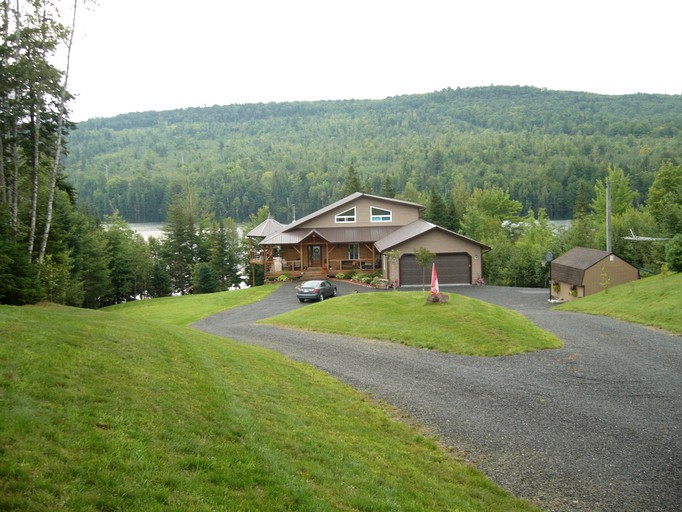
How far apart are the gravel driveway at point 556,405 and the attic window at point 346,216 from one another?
28.3m

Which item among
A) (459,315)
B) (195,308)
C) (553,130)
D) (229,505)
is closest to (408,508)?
(229,505)

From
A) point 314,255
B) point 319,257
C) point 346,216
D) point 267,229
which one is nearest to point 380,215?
point 346,216

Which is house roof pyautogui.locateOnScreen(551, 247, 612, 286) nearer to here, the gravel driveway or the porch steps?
the gravel driveway

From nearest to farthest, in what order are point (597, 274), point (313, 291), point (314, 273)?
point (313, 291), point (597, 274), point (314, 273)

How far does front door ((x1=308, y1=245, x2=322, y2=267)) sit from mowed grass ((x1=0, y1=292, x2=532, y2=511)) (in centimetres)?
3554

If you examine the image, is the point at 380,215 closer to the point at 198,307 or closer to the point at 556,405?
the point at 198,307

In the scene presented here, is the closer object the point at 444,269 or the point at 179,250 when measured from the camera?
the point at 444,269

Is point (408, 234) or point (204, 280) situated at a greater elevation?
point (408, 234)

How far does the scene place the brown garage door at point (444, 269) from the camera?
40281mm

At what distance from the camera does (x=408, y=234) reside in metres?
42.7

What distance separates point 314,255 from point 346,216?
468cm

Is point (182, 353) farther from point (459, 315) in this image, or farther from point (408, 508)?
point (459, 315)

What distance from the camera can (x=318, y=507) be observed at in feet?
18.4

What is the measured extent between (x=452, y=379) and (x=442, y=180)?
4720 inches
